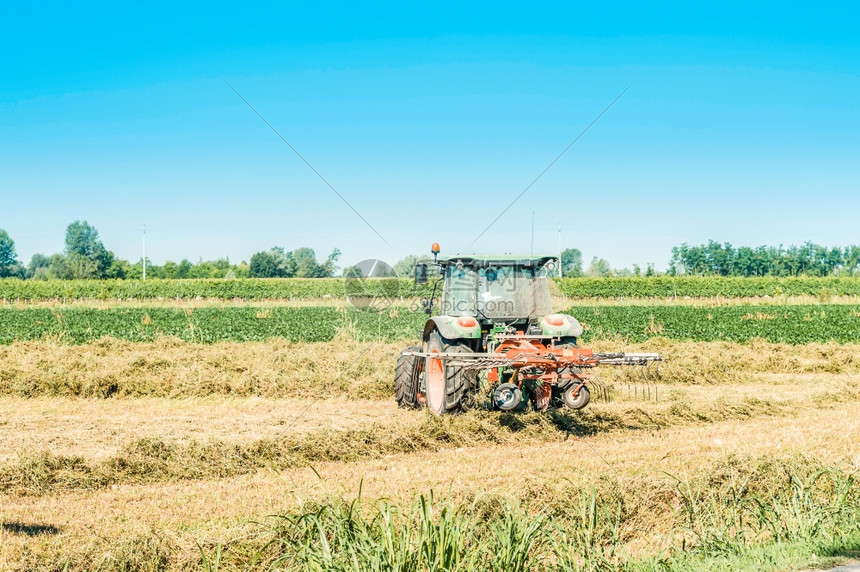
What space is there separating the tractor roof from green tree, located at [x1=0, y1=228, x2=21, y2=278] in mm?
124044

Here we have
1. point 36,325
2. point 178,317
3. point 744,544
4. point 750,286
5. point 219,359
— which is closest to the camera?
point 744,544

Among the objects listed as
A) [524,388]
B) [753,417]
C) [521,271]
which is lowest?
[753,417]

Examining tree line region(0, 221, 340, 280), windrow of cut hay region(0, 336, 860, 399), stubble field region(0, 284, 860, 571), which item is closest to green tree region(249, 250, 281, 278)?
tree line region(0, 221, 340, 280)

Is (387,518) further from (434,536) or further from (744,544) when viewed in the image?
(744,544)

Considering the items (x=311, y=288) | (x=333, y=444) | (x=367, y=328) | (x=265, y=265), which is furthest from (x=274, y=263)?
(x=333, y=444)

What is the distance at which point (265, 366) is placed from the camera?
14.1m

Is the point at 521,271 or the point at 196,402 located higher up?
the point at 521,271

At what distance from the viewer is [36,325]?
2606 centimetres

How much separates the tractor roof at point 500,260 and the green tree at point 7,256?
407 feet

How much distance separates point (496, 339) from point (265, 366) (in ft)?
19.6

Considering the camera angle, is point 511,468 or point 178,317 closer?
point 511,468

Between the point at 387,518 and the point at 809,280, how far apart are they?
59.6 metres

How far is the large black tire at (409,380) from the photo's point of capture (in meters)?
11.2

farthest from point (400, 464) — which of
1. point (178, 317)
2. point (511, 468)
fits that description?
point (178, 317)
